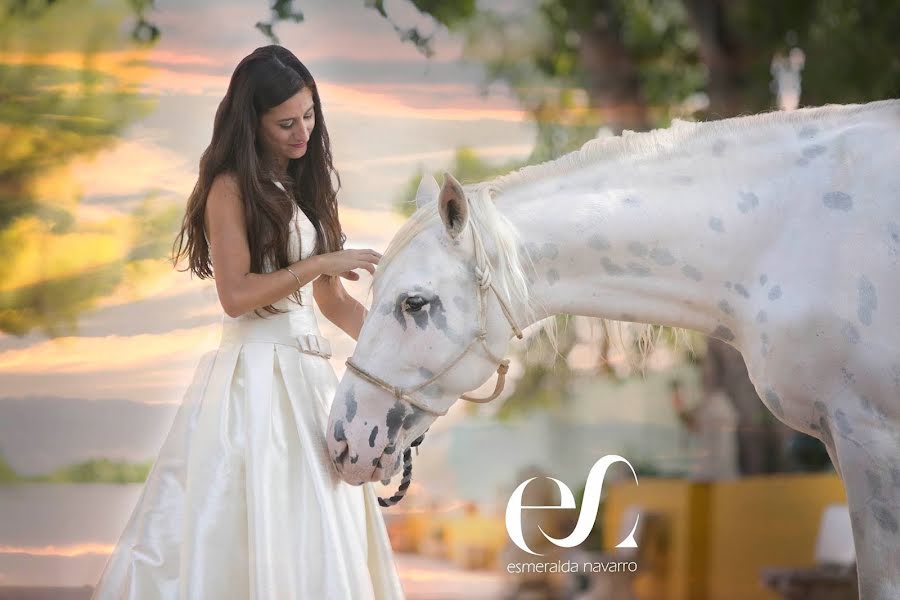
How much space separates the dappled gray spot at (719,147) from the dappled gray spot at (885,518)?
0.56m

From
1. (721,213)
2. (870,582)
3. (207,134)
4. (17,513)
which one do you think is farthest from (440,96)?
(870,582)

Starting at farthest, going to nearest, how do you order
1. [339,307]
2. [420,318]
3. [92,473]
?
[92,473] → [339,307] → [420,318]

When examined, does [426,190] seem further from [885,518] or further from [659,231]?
[885,518]

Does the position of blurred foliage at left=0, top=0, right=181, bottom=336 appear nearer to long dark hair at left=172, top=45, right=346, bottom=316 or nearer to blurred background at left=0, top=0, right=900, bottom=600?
blurred background at left=0, top=0, right=900, bottom=600

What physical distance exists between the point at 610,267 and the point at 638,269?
0.14ft

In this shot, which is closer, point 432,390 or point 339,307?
point 432,390

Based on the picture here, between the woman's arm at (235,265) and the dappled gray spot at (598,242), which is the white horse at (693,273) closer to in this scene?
the dappled gray spot at (598,242)

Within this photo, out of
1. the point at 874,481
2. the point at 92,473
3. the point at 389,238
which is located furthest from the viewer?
the point at 389,238

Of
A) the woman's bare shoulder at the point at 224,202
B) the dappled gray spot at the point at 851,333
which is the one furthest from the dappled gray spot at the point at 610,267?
the woman's bare shoulder at the point at 224,202

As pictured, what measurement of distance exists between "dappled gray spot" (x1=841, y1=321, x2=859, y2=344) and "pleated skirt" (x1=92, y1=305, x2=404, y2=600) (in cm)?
80

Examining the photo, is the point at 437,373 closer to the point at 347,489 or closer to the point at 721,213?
the point at 347,489

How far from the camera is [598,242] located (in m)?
1.53

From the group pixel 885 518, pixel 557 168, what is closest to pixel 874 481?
pixel 885 518

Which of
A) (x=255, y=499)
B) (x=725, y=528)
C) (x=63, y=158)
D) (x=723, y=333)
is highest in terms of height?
(x=63, y=158)
